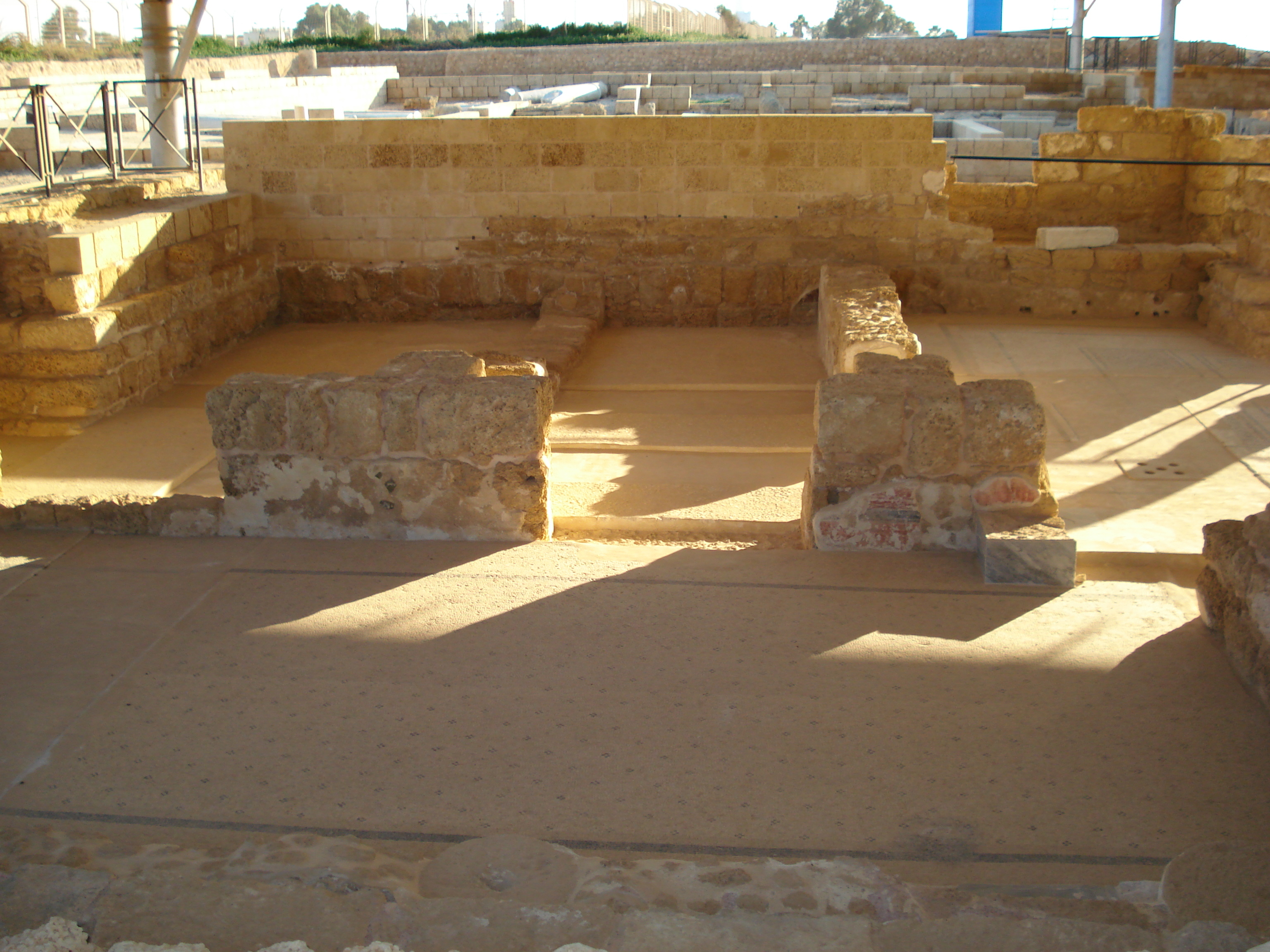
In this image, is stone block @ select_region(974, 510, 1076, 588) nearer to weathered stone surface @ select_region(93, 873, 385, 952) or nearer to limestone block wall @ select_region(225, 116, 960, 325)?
weathered stone surface @ select_region(93, 873, 385, 952)

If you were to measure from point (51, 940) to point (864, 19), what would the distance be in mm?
73975

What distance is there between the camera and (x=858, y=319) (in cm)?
683

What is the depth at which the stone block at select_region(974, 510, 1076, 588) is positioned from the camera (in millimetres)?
3590

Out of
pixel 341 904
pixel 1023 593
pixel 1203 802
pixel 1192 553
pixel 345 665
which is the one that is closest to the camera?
pixel 341 904

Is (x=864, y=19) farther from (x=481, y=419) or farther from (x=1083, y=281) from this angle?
(x=481, y=419)

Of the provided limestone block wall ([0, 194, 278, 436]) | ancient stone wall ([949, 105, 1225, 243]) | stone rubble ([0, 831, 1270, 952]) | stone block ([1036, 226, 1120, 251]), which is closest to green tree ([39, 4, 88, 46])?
limestone block wall ([0, 194, 278, 436])

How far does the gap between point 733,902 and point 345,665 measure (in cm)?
144

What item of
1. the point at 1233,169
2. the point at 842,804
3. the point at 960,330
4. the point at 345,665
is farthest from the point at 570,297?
the point at 842,804

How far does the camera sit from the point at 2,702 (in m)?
2.94

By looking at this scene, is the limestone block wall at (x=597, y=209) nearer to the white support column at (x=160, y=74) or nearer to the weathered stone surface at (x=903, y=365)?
the white support column at (x=160, y=74)

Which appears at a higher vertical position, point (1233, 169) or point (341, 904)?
point (1233, 169)

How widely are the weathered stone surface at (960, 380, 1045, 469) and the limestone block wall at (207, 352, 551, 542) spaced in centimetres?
151

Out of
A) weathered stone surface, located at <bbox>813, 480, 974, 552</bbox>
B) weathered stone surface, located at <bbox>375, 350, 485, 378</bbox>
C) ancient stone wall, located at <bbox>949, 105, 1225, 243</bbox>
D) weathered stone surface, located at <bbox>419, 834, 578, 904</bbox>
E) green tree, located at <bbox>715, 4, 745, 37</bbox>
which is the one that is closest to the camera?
weathered stone surface, located at <bbox>419, 834, 578, 904</bbox>

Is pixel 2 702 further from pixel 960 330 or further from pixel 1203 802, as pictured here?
pixel 960 330
